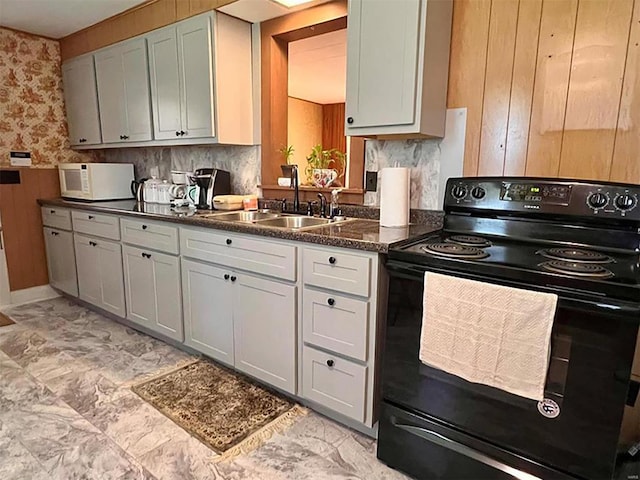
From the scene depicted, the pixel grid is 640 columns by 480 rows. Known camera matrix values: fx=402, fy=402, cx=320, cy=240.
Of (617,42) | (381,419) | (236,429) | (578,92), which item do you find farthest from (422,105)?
(236,429)

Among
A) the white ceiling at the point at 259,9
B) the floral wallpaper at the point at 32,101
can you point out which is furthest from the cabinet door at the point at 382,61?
the floral wallpaper at the point at 32,101

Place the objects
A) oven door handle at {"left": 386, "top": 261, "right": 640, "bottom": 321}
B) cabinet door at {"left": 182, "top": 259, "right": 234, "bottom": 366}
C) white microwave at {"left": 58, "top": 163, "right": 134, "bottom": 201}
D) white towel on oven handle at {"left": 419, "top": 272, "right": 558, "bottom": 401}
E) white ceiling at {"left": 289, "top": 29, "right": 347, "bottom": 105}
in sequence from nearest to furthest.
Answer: oven door handle at {"left": 386, "top": 261, "right": 640, "bottom": 321} → white towel on oven handle at {"left": 419, "top": 272, "right": 558, "bottom": 401} → cabinet door at {"left": 182, "top": 259, "right": 234, "bottom": 366} → white microwave at {"left": 58, "top": 163, "right": 134, "bottom": 201} → white ceiling at {"left": 289, "top": 29, "right": 347, "bottom": 105}

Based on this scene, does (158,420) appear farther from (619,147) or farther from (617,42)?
(617,42)

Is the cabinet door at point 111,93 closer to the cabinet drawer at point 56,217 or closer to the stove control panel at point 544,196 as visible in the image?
the cabinet drawer at point 56,217

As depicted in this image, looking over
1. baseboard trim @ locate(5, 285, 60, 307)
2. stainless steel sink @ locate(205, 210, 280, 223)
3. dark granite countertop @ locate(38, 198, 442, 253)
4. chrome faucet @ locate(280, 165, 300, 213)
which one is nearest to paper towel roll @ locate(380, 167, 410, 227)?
dark granite countertop @ locate(38, 198, 442, 253)

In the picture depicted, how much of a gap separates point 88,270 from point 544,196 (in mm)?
3211

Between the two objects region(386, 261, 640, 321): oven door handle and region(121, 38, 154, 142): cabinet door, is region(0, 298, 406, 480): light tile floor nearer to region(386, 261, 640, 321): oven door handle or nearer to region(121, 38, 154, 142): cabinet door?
region(386, 261, 640, 321): oven door handle

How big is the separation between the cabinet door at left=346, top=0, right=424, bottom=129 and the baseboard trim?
133 inches

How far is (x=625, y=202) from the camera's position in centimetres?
148

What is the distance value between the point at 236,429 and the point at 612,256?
1693mm

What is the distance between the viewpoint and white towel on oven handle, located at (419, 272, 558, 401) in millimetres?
1188

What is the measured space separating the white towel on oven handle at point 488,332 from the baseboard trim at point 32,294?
3.69 metres

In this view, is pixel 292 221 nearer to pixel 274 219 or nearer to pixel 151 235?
pixel 274 219

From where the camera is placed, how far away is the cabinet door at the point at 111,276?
2909 millimetres
